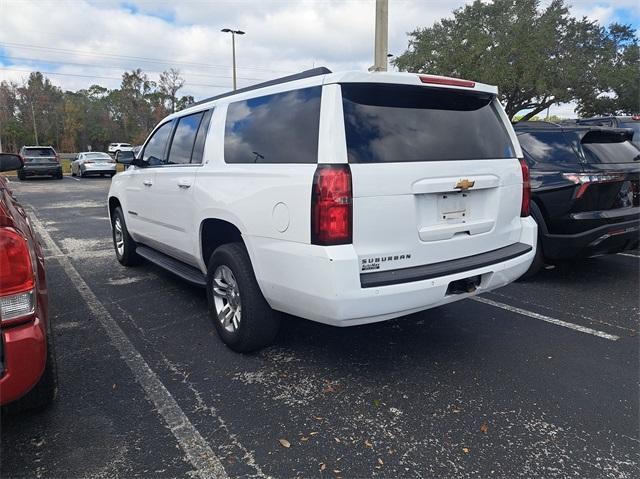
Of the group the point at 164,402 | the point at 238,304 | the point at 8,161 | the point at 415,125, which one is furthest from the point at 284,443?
the point at 8,161

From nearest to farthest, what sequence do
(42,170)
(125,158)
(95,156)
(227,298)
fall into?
(227,298) → (125,158) → (42,170) → (95,156)

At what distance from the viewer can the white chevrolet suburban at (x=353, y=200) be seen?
2.69 metres

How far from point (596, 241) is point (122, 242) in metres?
5.47

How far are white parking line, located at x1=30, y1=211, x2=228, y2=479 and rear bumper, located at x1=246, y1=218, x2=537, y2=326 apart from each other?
2.90ft

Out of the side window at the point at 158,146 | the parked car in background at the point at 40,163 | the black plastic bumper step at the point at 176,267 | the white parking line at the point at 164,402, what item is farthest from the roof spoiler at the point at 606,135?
the parked car in background at the point at 40,163

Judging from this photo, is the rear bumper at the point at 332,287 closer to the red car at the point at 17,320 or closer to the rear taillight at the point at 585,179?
the red car at the point at 17,320

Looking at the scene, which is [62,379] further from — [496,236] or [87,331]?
[496,236]

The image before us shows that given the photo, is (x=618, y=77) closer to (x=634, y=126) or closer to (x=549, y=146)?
(x=634, y=126)

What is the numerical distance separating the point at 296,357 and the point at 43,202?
13.3 m

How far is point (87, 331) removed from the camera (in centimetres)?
398

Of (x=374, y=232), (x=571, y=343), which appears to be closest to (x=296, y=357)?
(x=374, y=232)

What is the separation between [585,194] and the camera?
4746 mm

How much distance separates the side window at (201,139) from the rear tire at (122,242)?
2254 millimetres

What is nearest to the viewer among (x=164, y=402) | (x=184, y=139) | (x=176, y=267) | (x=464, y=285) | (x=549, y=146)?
(x=164, y=402)
